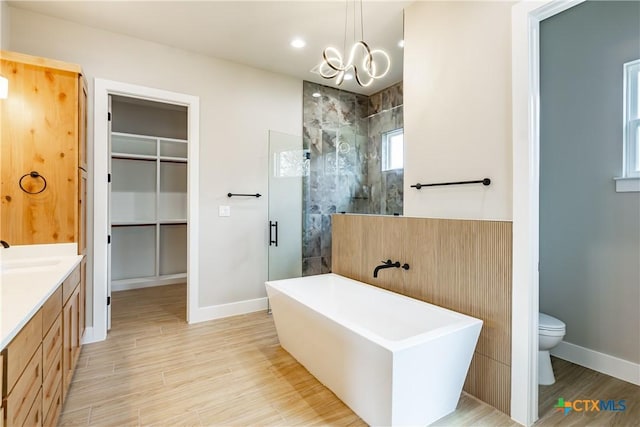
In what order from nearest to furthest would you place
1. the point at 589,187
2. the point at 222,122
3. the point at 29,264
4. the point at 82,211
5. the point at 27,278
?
the point at 27,278, the point at 29,264, the point at 589,187, the point at 82,211, the point at 222,122

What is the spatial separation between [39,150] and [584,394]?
→ 415 cm

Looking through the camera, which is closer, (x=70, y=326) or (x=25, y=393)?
(x=25, y=393)

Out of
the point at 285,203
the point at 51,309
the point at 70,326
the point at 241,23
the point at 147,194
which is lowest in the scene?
the point at 70,326

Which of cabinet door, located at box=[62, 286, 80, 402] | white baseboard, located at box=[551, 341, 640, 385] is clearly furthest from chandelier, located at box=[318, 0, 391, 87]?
white baseboard, located at box=[551, 341, 640, 385]

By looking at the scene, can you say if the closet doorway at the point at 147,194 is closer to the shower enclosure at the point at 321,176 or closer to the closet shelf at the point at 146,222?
the closet shelf at the point at 146,222

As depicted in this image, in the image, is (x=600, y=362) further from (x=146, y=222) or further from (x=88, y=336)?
(x=146, y=222)

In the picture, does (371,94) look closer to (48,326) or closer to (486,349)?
(486,349)

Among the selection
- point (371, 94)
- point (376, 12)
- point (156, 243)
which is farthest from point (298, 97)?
point (156, 243)

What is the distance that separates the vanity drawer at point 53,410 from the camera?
145 cm

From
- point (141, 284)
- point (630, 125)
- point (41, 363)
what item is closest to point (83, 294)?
point (41, 363)

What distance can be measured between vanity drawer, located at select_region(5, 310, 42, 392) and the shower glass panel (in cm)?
255

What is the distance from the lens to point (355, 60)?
11.8ft

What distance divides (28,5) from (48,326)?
2733mm

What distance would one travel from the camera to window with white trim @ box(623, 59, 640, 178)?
7.48 ft
